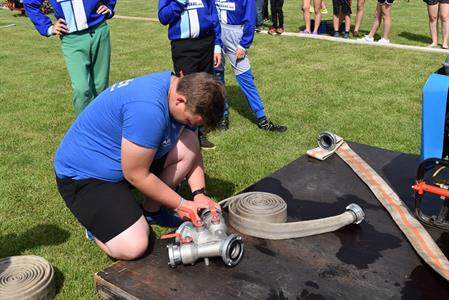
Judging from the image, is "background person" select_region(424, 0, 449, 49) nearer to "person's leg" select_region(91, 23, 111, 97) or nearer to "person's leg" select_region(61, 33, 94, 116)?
"person's leg" select_region(91, 23, 111, 97)

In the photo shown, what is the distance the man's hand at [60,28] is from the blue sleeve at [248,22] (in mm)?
1732

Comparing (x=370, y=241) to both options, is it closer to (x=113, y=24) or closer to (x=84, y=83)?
(x=84, y=83)

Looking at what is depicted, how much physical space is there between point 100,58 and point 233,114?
1957 mm

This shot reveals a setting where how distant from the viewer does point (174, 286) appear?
2.30 metres

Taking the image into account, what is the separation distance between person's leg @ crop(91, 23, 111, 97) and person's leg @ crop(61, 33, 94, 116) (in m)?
0.09

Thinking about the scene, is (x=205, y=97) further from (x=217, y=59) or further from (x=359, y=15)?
(x=359, y=15)

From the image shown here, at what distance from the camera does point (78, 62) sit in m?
4.07

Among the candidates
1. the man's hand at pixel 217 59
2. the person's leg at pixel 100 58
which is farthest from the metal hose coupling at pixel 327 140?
the person's leg at pixel 100 58

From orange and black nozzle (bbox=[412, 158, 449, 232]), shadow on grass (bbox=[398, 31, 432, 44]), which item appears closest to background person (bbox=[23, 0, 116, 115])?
orange and black nozzle (bbox=[412, 158, 449, 232])

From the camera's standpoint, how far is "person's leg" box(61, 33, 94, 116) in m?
4.04

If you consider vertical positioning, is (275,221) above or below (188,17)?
below

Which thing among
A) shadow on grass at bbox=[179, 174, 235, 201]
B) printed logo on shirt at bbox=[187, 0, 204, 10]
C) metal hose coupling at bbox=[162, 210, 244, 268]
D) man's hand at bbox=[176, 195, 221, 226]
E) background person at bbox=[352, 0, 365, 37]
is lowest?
background person at bbox=[352, 0, 365, 37]

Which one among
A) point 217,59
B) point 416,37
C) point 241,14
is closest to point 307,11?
point 416,37

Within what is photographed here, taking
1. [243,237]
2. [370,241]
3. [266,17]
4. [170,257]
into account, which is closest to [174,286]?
[170,257]
